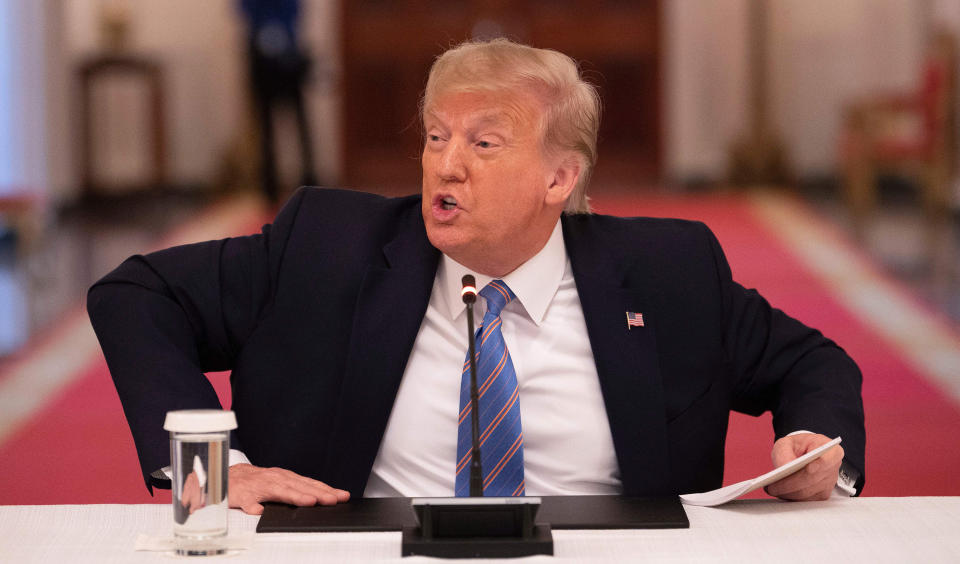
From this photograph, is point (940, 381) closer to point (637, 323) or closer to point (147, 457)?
point (637, 323)

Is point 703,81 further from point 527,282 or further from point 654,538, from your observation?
point 654,538

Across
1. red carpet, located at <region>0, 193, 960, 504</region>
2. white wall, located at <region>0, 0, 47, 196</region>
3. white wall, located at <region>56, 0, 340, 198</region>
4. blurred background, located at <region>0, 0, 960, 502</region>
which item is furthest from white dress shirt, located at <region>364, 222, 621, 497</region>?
white wall, located at <region>56, 0, 340, 198</region>

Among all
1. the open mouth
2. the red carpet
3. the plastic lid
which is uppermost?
the open mouth

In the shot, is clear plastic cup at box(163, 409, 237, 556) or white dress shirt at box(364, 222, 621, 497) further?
white dress shirt at box(364, 222, 621, 497)

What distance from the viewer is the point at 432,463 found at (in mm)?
1746

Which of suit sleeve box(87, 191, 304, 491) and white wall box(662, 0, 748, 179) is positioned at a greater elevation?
suit sleeve box(87, 191, 304, 491)

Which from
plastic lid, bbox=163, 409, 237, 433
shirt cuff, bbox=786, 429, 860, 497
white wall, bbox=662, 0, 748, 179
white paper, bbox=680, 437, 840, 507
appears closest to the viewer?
plastic lid, bbox=163, 409, 237, 433

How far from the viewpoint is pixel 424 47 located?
10836 millimetres

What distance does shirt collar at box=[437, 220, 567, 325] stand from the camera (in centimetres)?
180

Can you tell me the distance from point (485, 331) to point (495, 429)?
0.46 ft

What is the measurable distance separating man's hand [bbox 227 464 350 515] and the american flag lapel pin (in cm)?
51

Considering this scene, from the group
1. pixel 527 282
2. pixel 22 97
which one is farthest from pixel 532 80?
pixel 22 97

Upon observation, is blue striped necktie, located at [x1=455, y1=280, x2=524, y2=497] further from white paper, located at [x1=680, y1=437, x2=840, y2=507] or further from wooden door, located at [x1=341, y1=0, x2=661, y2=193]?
wooden door, located at [x1=341, y1=0, x2=661, y2=193]

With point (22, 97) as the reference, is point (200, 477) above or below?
above
